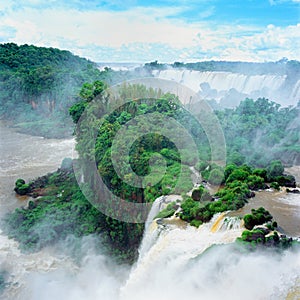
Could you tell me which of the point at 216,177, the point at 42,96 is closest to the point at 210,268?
the point at 216,177

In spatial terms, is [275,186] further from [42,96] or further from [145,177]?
[42,96]

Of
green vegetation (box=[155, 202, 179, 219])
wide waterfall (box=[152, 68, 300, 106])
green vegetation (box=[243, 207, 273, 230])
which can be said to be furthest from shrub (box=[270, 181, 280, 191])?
wide waterfall (box=[152, 68, 300, 106])

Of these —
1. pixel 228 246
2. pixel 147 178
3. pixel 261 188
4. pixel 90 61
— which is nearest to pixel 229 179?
pixel 261 188

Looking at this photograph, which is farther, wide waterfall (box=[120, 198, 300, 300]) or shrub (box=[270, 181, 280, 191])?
shrub (box=[270, 181, 280, 191])

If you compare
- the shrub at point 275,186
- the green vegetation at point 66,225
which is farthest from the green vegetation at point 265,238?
the green vegetation at point 66,225

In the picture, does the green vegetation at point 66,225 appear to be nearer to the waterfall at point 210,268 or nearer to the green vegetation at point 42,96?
the waterfall at point 210,268

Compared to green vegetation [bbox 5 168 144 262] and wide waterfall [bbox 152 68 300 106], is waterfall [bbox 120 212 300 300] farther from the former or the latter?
wide waterfall [bbox 152 68 300 106]

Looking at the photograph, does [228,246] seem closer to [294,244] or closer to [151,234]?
[294,244]

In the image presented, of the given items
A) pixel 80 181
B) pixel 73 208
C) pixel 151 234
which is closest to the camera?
pixel 151 234
